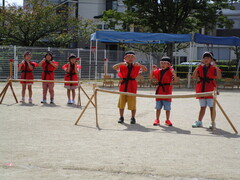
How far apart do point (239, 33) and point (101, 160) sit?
4405 centimetres

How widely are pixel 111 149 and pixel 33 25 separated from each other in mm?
27215

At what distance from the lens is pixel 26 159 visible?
5.60m

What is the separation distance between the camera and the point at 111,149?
634cm

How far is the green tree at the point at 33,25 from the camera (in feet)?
104

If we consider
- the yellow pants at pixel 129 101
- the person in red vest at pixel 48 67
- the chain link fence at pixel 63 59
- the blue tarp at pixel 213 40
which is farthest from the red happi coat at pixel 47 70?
the blue tarp at pixel 213 40

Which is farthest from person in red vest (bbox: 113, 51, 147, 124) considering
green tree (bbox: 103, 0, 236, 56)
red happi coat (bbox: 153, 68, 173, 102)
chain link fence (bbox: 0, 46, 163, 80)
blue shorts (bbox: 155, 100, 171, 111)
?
green tree (bbox: 103, 0, 236, 56)

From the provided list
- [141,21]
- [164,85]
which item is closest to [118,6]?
[141,21]

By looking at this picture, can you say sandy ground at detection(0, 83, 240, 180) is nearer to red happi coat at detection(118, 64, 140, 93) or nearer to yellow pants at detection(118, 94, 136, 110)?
yellow pants at detection(118, 94, 136, 110)

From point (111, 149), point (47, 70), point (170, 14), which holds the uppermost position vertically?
point (170, 14)

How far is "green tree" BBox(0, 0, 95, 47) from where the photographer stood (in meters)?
31.8

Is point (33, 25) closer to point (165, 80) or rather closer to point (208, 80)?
point (165, 80)

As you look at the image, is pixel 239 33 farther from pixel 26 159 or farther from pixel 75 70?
pixel 26 159

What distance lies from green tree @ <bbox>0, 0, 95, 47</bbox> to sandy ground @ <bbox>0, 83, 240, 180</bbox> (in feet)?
74.2

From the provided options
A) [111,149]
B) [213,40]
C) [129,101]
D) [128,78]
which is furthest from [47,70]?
[213,40]
